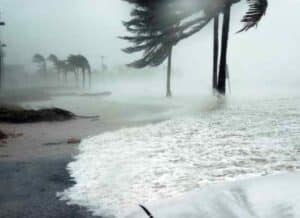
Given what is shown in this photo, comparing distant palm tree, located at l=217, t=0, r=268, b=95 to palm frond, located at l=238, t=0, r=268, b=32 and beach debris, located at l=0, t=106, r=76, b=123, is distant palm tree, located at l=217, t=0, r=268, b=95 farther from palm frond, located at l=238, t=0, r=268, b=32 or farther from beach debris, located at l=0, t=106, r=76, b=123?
beach debris, located at l=0, t=106, r=76, b=123

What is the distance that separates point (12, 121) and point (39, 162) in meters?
10.6

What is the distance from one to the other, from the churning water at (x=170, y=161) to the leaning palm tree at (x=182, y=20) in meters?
8.92

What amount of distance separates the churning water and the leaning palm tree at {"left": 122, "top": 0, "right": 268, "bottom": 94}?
8916 millimetres

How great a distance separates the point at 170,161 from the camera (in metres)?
7.50

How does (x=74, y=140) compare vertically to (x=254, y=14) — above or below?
below

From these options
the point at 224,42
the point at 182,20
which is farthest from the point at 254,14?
the point at 182,20

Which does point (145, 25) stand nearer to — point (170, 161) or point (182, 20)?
point (182, 20)

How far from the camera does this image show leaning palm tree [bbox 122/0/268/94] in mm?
21922

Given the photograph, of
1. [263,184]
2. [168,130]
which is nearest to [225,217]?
[263,184]

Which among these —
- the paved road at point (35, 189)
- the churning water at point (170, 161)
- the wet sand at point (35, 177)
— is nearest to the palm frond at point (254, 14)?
the churning water at point (170, 161)

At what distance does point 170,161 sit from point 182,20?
1903 cm

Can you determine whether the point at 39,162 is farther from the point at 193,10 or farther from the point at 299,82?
the point at 299,82

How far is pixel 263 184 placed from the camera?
285 cm

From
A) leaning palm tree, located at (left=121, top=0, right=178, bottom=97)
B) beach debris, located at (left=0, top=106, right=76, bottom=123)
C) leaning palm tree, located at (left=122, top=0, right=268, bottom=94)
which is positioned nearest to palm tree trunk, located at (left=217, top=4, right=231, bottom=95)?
leaning palm tree, located at (left=122, top=0, right=268, bottom=94)
